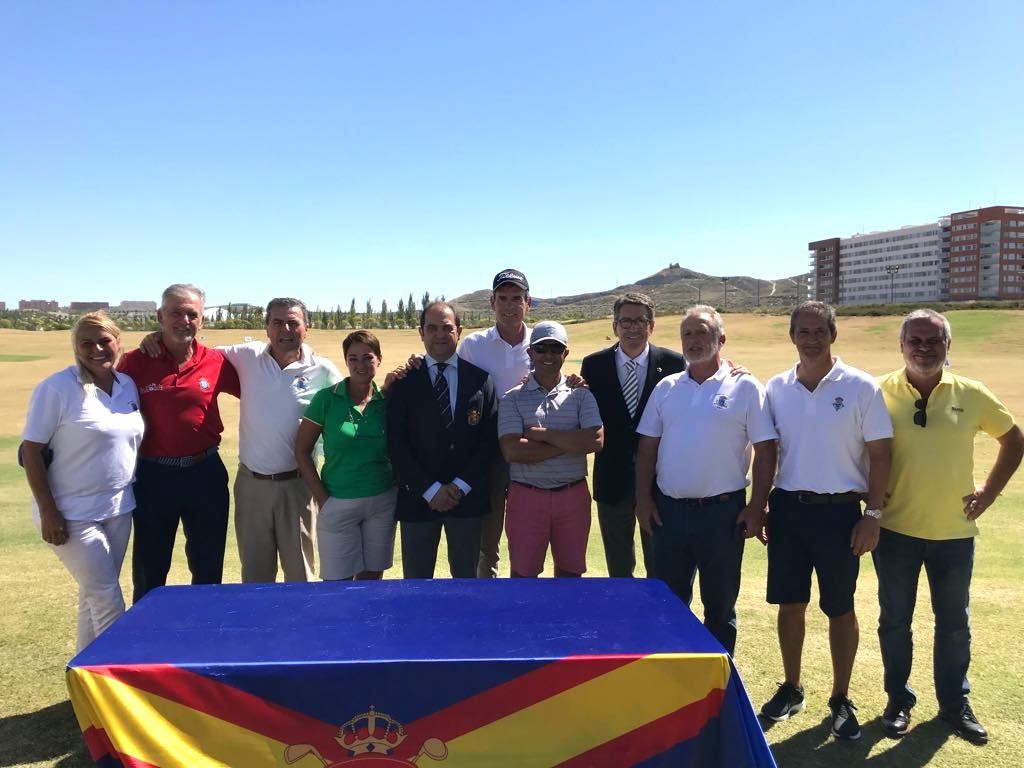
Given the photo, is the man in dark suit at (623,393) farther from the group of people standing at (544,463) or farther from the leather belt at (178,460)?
the leather belt at (178,460)

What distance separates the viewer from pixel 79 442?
3756 mm

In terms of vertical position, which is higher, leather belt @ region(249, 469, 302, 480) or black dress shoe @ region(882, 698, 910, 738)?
leather belt @ region(249, 469, 302, 480)

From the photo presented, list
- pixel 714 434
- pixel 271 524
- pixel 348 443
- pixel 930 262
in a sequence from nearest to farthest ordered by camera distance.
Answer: pixel 714 434
pixel 348 443
pixel 271 524
pixel 930 262

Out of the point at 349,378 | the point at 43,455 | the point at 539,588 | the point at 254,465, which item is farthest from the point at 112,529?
the point at 539,588

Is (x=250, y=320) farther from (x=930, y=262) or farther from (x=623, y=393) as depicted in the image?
(x=930, y=262)

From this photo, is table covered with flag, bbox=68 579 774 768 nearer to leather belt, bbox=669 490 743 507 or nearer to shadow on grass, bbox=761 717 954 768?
shadow on grass, bbox=761 717 954 768

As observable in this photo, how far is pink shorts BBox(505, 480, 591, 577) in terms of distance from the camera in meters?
4.25

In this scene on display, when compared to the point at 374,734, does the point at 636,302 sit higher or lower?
higher

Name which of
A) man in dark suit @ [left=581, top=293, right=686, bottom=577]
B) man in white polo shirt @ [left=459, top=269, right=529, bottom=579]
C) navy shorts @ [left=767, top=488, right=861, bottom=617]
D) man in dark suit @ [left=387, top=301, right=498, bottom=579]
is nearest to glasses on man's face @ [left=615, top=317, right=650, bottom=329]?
man in dark suit @ [left=581, top=293, right=686, bottom=577]

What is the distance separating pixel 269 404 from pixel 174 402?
568 millimetres

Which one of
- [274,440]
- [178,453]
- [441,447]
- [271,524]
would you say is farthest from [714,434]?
[178,453]

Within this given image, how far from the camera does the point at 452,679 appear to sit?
87.8 inches

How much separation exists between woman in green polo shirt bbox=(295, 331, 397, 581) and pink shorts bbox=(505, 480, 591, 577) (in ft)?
2.79

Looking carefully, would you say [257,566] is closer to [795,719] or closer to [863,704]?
[795,719]
